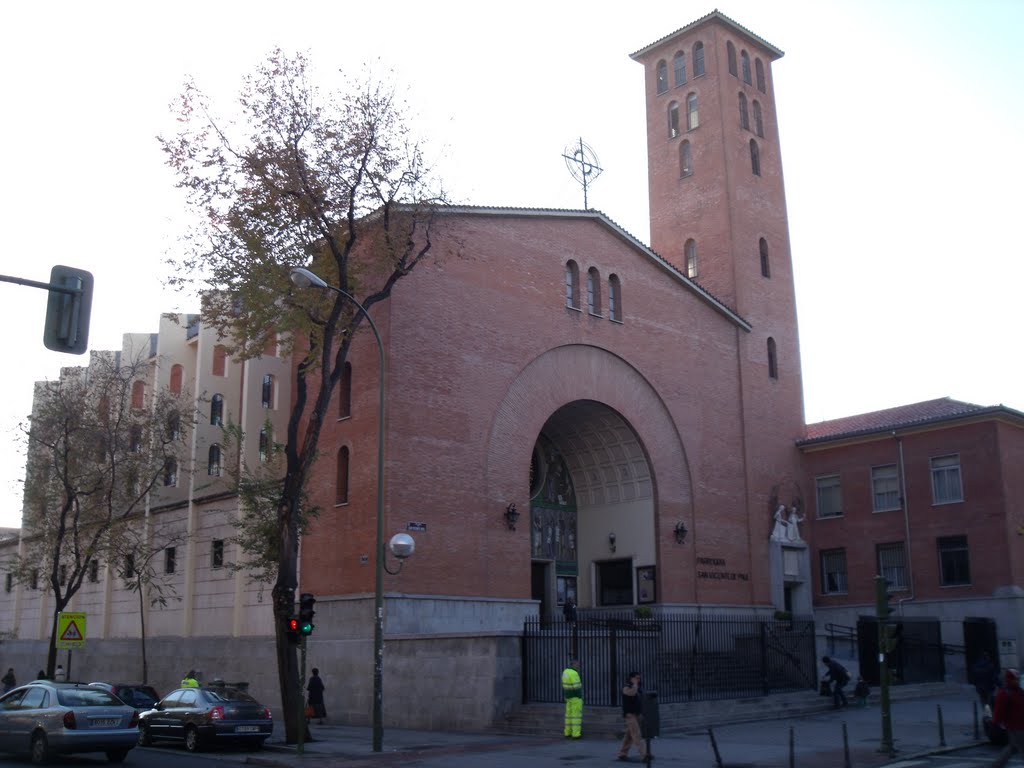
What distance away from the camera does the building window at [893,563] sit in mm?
36312

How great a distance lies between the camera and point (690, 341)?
117ft

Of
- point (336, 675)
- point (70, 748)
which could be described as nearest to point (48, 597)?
point (336, 675)

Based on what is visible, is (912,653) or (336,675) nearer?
(336,675)

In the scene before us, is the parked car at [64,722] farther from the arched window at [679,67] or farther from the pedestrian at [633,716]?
the arched window at [679,67]

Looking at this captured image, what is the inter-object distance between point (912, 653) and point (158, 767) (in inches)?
902

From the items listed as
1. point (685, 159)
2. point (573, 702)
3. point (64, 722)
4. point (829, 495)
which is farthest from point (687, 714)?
point (685, 159)

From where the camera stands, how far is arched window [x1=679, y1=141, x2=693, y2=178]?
136 feet

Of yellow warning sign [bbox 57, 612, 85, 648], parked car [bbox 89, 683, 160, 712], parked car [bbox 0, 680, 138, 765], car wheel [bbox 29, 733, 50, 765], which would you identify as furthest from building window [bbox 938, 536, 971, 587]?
car wheel [bbox 29, 733, 50, 765]

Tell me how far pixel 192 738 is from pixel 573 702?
24.6 ft

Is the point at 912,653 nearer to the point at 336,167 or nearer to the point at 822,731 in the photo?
the point at 822,731

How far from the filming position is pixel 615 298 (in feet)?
111

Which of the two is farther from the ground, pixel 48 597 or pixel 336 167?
pixel 336 167

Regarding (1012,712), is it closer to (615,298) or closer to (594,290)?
(594,290)

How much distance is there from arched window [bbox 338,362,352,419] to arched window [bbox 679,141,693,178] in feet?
62.3
